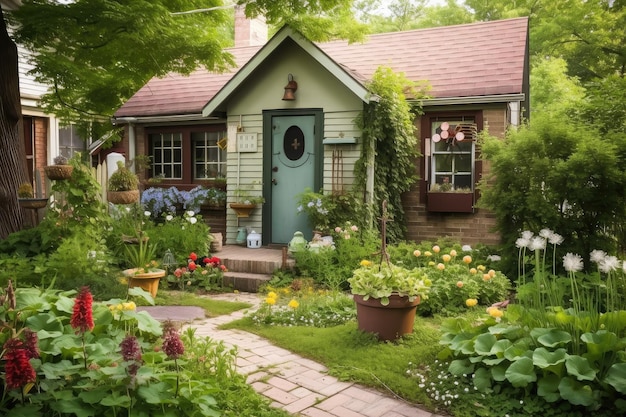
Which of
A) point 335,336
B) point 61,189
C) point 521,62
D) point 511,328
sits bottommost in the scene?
point 335,336

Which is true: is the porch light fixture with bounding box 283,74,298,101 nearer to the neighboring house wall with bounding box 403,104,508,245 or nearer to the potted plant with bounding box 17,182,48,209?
the neighboring house wall with bounding box 403,104,508,245

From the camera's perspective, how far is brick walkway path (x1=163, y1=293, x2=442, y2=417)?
3.30m

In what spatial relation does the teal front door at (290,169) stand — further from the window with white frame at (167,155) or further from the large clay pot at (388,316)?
the large clay pot at (388,316)

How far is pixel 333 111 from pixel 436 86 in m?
1.89

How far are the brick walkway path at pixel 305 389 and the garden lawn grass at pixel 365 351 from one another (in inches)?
3.1

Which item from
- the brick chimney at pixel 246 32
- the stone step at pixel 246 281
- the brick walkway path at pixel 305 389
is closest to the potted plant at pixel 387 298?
the brick walkway path at pixel 305 389

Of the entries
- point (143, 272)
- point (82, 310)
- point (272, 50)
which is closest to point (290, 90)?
point (272, 50)

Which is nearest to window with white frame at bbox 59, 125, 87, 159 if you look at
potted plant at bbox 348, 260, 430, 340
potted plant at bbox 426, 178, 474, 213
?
potted plant at bbox 426, 178, 474, 213

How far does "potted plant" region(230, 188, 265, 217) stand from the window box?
2.94 meters

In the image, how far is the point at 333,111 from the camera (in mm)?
8930

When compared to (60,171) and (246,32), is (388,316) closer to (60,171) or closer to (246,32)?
(60,171)

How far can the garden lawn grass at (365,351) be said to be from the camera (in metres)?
3.67

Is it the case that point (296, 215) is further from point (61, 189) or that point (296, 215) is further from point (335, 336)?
point (335, 336)

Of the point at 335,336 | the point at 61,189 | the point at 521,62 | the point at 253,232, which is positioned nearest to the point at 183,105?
the point at 253,232
